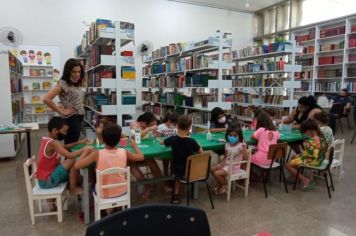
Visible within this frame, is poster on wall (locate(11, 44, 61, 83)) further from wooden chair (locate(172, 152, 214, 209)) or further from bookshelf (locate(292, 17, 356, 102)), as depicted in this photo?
bookshelf (locate(292, 17, 356, 102))

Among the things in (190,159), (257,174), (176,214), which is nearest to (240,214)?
(190,159)

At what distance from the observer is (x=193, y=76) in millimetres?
6230

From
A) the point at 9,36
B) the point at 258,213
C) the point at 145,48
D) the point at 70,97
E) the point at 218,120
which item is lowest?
the point at 258,213

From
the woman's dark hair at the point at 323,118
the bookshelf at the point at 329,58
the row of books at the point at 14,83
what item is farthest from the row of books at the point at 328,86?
the row of books at the point at 14,83

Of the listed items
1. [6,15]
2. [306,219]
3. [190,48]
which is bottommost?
[306,219]

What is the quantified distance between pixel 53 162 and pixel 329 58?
9.13 metres

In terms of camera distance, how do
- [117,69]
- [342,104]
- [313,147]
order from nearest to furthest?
[313,147] → [117,69] → [342,104]

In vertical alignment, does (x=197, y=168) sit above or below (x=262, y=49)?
below

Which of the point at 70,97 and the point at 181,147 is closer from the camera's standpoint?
the point at 181,147

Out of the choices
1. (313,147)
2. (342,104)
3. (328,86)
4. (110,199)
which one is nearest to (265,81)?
(342,104)

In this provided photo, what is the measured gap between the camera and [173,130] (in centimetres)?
360

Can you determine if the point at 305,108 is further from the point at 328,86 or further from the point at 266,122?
the point at 328,86

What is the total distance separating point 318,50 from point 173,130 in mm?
7938

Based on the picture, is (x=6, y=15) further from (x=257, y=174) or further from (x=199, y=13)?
(x=257, y=174)
